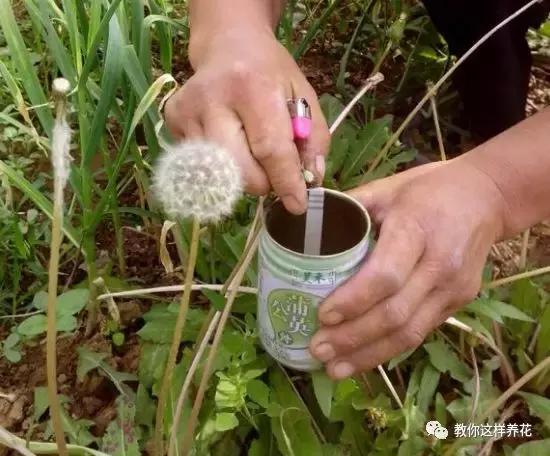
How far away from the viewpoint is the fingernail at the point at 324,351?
2.89 ft

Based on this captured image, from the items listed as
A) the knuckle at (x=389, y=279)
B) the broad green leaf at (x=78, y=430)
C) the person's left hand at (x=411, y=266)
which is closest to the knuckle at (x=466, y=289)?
the person's left hand at (x=411, y=266)

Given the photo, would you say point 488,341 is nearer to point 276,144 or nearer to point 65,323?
point 276,144

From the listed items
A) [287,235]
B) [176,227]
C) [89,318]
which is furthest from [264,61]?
[89,318]

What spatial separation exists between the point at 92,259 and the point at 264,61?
0.41m

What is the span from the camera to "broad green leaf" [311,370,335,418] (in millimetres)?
992

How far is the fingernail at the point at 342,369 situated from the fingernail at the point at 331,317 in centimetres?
10

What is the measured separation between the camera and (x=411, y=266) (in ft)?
2.81

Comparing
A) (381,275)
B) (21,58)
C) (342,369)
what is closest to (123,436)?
(342,369)

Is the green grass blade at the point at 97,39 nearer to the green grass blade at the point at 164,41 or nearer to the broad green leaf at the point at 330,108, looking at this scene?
the green grass blade at the point at 164,41

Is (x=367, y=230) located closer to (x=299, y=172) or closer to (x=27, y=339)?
(x=299, y=172)

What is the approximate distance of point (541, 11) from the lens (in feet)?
4.88

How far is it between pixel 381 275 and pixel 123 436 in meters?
0.43

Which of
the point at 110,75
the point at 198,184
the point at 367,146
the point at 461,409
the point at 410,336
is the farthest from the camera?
the point at 367,146

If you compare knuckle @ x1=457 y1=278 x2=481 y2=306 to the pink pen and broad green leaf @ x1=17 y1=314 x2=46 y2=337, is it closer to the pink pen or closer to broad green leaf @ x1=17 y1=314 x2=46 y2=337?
the pink pen
